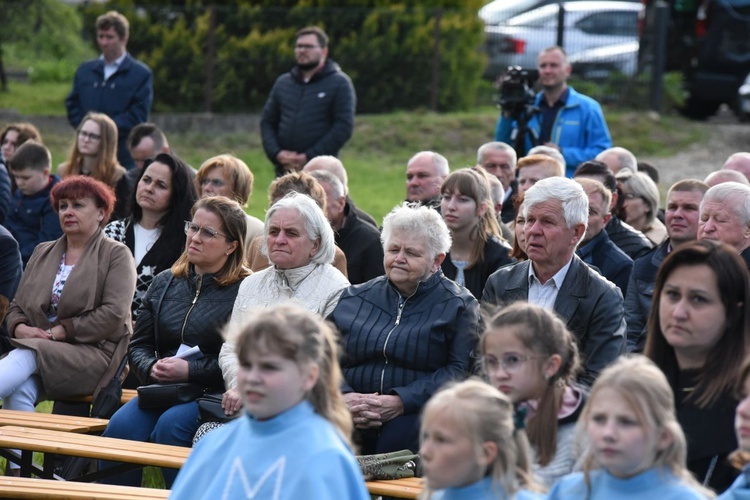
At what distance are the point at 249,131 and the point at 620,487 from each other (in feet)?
48.0

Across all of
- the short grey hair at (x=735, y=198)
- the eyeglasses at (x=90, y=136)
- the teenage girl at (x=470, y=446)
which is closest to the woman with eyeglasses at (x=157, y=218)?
the eyeglasses at (x=90, y=136)

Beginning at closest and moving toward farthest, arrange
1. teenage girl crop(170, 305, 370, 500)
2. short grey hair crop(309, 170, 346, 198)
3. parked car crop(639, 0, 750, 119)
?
teenage girl crop(170, 305, 370, 500), short grey hair crop(309, 170, 346, 198), parked car crop(639, 0, 750, 119)

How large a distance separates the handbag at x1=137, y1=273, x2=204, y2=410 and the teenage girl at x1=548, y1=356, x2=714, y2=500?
3.23 meters

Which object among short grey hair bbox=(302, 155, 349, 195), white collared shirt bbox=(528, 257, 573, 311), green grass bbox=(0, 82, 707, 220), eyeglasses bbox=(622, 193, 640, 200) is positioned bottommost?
green grass bbox=(0, 82, 707, 220)

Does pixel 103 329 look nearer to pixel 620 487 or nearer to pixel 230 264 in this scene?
pixel 230 264

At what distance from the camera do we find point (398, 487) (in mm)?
5461

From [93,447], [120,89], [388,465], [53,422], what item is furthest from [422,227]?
[120,89]

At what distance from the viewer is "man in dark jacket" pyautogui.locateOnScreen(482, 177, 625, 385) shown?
5746 millimetres

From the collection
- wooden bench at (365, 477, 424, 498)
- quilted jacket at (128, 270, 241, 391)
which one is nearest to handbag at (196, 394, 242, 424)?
quilted jacket at (128, 270, 241, 391)

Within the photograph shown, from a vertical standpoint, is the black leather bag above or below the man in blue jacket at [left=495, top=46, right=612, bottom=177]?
below

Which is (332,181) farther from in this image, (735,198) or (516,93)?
(516,93)

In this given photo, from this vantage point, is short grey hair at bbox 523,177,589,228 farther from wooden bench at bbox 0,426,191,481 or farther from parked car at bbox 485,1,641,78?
parked car at bbox 485,1,641,78

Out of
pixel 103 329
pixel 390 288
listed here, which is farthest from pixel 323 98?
pixel 390 288

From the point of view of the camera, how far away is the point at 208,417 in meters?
6.36
